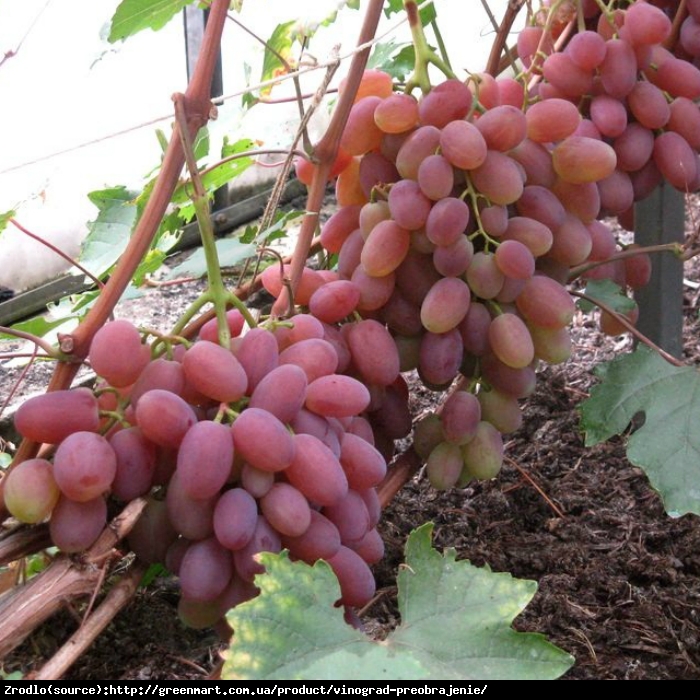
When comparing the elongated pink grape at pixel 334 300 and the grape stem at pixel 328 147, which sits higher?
the grape stem at pixel 328 147

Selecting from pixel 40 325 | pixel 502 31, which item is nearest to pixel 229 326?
pixel 40 325

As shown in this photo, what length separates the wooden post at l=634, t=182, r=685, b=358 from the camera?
46.3 inches

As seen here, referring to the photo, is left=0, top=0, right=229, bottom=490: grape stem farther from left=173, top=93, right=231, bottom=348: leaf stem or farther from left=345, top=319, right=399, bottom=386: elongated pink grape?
left=345, top=319, right=399, bottom=386: elongated pink grape

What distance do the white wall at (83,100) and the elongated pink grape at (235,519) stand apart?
940mm

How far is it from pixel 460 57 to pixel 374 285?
1.63 metres

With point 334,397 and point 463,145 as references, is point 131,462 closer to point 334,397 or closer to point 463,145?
point 334,397

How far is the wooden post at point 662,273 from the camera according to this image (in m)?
1.18

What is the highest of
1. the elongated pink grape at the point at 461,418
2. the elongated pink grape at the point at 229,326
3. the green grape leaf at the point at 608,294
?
the elongated pink grape at the point at 229,326

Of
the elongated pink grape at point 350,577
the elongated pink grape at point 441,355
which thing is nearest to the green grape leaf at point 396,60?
the elongated pink grape at point 441,355

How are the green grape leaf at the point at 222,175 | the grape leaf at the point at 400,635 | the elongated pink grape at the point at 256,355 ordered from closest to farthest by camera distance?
the grape leaf at the point at 400,635 → the elongated pink grape at the point at 256,355 → the green grape leaf at the point at 222,175

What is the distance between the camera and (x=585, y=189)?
771 millimetres

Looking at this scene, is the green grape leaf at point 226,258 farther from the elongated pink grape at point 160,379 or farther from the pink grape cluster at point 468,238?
the elongated pink grape at point 160,379
